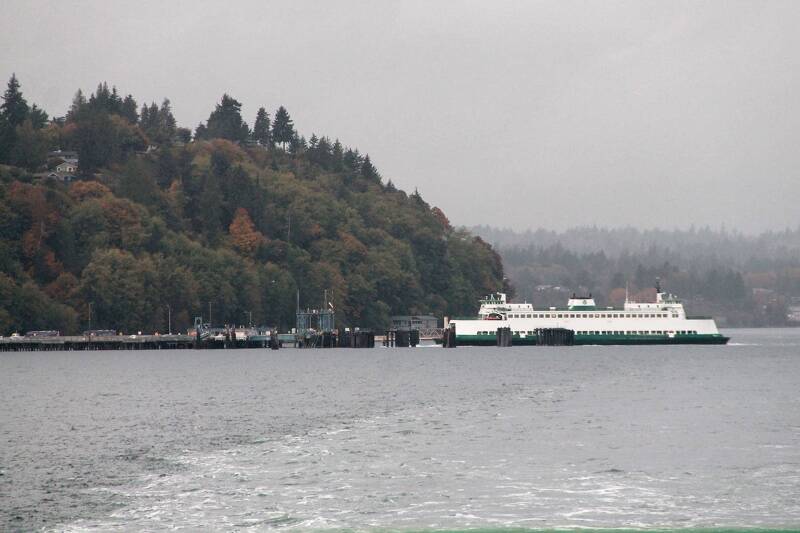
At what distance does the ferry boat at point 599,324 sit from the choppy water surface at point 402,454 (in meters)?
79.6

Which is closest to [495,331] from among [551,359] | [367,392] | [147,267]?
[551,359]

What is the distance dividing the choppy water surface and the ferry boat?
79635 mm

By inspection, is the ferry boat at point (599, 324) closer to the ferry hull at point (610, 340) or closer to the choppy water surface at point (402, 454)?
the ferry hull at point (610, 340)

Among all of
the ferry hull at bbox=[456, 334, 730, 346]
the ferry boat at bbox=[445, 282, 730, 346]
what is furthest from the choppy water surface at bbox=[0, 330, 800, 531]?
the ferry boat at bbox=[445, 282, 730, 346]

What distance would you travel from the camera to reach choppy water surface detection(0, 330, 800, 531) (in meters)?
38.0

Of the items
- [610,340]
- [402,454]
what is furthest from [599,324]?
[402,454]

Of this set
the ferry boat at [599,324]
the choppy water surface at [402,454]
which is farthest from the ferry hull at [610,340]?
the choppy water surface at [402,454]

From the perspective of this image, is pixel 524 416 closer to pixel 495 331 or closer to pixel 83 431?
pixel 83 431

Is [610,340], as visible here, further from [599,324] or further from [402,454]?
[402,454]

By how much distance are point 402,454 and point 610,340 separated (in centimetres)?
13698

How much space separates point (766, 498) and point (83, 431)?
3654 cm

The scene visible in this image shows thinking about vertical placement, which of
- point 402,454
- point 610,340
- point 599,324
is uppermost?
point 599,324

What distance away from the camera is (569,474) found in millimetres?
45312

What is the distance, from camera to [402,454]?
51156 mm
